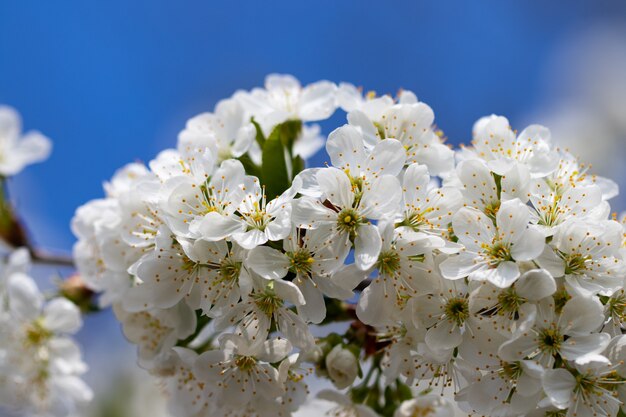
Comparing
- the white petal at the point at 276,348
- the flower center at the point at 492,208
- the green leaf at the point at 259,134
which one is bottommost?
the white petal at the point at 276,348

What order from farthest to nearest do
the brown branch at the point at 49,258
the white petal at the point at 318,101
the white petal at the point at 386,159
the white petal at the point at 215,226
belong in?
1. the brown branch at the point at 49,258
2. the white petal at the point at 318,101
3. the white petal at the point at 386,159
4. the white petal at the point at 215,226

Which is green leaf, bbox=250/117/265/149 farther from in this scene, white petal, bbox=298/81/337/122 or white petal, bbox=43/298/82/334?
white petal, bbox=43/298/82/334

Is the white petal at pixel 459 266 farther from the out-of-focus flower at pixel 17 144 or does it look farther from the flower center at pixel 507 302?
the out-of-focus flower at pixel 17 144

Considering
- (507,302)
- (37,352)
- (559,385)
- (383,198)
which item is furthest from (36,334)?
(559,385)

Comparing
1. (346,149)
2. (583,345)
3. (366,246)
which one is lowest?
(583,345)

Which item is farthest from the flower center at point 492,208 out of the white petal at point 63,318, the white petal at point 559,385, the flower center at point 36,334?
the flower center at point 36,334

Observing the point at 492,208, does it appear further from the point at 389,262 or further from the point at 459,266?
the point at 389,262

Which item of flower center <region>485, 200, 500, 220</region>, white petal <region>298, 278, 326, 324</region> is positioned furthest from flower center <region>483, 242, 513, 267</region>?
white petal <region>298, 278, 326, 324</region>

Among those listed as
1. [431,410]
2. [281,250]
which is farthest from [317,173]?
[431,410]
